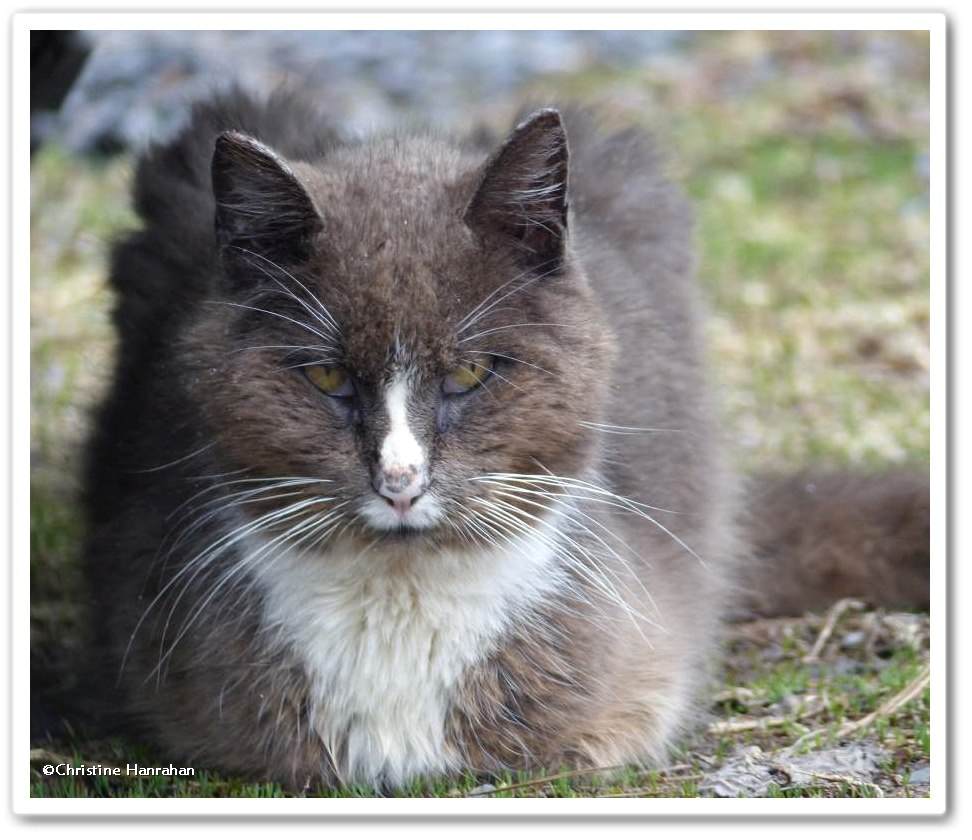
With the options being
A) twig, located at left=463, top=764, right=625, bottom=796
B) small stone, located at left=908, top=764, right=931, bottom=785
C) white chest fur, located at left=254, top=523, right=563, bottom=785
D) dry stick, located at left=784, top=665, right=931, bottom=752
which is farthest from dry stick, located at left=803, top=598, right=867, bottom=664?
white chest fur, located at left=254, top=523, right=563, bottom=785

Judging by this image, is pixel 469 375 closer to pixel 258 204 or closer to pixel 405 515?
pixel 405 515

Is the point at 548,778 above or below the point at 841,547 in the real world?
below

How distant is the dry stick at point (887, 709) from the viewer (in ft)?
12.0

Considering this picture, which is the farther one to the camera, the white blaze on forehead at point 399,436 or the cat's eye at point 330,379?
the cat's eye at point 330,379

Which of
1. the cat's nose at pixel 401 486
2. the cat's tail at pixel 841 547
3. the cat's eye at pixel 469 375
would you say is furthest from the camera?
the cat's tail at pixel 841 547

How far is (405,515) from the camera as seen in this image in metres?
3.00

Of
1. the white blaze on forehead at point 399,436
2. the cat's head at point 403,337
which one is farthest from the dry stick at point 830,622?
the white blaze on forehead at point 399,436

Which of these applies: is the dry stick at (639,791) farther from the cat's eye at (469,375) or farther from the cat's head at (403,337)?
the cat's eye at (469,375)

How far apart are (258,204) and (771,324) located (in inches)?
139

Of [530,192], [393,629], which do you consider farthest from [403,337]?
[393,629]

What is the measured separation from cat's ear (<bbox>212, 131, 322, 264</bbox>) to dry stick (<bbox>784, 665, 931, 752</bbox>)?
1613 millimetres

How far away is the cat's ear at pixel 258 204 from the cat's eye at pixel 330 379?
0.23 m

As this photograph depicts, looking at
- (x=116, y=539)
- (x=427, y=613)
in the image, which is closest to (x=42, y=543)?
(x=116, y=539)

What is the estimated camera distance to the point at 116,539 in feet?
12.9
